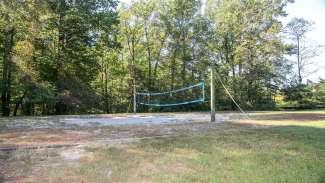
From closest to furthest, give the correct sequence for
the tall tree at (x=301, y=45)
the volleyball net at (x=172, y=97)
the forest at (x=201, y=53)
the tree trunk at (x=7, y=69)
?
1. the tree trunk at (x=7, y=69)
2. the volleyball net at (x=172, y=97)
3. the forest at (x=201, y=53)
4. the tall tree at (x=301, y=45)

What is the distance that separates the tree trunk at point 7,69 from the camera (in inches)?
533

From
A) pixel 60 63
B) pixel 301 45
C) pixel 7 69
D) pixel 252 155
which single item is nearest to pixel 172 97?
pixel 60 63

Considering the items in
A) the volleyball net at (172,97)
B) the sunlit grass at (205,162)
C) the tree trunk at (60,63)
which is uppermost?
the tree trunk at (60,63)

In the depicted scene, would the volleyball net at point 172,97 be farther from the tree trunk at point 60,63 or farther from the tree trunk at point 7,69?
the tree trunk at point 7,69

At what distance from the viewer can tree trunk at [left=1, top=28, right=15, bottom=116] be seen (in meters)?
13.5

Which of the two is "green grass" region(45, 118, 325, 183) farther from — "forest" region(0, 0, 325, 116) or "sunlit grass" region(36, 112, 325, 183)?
"forest" region(0, 0, 325, 116)

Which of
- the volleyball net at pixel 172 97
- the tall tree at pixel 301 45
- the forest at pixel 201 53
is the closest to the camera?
the volleyball net at pixel 172 97

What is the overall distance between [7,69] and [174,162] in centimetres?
1299

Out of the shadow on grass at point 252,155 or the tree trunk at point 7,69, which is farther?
the tree trunk at point 7,69

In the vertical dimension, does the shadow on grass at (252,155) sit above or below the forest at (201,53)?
below

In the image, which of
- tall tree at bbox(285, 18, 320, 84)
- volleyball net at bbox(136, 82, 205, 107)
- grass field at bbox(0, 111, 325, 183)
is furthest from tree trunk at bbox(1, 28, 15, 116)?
tall tree at bbox(285, 18, 320, 84)

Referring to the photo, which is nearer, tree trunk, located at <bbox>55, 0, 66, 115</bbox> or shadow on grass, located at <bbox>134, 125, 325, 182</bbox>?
shadow on grass, located at <bbox>134, 125, 325, 182</bbox>

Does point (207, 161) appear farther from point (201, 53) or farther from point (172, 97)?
point (201, 53)

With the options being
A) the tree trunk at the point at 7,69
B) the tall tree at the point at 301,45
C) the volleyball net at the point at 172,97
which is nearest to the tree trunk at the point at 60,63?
the tree trunk at the point at 7,69
